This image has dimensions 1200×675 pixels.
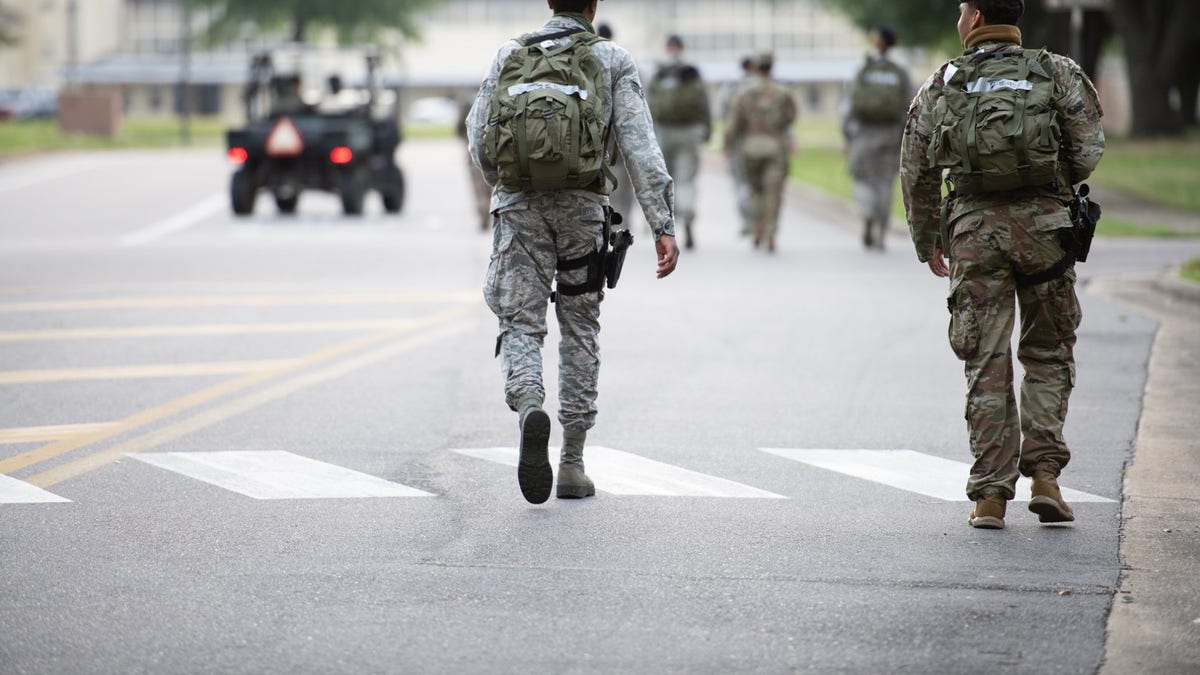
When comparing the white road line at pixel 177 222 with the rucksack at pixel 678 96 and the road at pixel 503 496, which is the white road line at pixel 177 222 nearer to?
the rucksack at pixel 678 96

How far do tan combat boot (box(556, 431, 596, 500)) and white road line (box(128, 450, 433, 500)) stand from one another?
47 cm

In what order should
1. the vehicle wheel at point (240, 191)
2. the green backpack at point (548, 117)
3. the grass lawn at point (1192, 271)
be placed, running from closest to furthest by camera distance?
the green backpack at point (548, 117)
the grass lawn at point (1192, 271)
the vehicle wheel at point (240, 191)

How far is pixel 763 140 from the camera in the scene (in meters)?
18.9

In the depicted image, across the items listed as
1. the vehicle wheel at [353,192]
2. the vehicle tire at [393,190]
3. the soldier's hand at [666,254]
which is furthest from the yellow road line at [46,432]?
the vehicle tire at [393,190]

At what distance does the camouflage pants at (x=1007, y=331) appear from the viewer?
638cm

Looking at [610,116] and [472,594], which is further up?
[610,116]

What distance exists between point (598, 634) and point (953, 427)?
3.98 m

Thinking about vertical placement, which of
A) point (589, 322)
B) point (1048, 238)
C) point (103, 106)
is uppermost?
point (1048, 238)

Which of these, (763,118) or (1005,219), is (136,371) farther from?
(763,118)

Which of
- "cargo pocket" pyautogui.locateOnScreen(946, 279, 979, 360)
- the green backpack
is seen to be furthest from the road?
the green backpack

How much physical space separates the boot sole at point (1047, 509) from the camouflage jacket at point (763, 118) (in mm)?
12560

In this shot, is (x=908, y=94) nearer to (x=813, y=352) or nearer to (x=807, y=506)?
(x=813, y=352)

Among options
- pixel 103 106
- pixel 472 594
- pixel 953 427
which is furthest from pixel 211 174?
pixel 472 594

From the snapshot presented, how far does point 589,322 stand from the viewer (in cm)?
688
